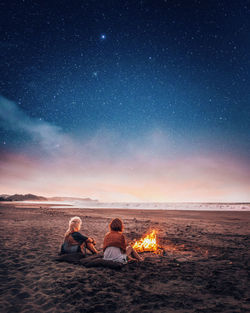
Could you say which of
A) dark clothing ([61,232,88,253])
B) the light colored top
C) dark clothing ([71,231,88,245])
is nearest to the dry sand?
the light colored top

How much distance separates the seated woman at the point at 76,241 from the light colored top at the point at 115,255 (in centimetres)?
87

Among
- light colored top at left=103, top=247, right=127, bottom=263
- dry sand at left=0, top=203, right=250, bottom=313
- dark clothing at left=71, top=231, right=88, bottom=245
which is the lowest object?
dry sand at left=0, top=203, right=250, bottom=313

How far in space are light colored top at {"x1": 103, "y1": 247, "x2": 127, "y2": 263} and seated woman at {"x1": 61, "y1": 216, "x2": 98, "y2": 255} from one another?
867mm

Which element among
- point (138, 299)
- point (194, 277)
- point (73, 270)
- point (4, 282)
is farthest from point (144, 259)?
point (4, 282)

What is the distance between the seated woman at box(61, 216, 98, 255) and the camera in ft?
22.6

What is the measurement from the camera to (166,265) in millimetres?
6602

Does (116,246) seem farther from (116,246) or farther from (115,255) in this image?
(115,255)

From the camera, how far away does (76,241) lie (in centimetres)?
695

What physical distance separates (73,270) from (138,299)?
8.53ft

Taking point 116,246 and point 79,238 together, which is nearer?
point 116,246

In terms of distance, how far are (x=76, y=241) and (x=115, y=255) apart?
62.5 inches

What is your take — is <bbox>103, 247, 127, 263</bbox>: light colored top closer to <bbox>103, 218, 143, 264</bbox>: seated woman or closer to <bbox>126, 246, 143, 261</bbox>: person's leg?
<bbox>103, 218, 143, 264</bbox>: seated woman

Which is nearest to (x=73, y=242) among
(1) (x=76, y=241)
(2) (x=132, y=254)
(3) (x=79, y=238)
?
(1) (x=76, y=241)

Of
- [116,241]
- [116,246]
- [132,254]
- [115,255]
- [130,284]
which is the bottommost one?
[130,284]
